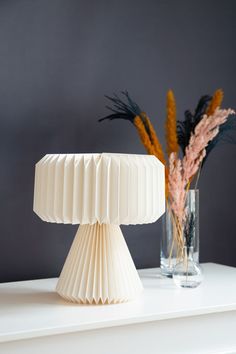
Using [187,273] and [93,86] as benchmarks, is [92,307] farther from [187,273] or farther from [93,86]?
[93,86]

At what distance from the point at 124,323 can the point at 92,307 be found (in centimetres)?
13

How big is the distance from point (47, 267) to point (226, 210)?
0.73 metres

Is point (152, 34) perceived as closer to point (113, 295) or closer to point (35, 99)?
point (35, 99)

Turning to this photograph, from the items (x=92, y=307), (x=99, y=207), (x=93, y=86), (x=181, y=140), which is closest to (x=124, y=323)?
(x=92, y=307)

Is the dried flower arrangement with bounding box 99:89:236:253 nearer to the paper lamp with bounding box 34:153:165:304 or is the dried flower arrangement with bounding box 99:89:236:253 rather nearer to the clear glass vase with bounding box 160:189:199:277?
the clear glass vase with bounding box 160:189:199:277

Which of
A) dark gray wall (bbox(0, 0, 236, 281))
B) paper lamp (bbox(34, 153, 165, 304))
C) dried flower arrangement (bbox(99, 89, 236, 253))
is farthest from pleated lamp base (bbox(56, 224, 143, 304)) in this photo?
dark gray wall (bbox(0, 0, 236, 281))

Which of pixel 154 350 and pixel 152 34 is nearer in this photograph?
pixel 154 350

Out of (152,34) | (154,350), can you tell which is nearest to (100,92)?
(152,34)

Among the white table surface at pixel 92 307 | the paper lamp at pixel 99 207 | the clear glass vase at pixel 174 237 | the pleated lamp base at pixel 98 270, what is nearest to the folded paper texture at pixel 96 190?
the paper lamp at pixel 99 207

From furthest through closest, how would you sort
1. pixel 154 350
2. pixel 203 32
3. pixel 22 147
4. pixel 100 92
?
pixel 203 32 < pixel 100 92 < pixel 22 147 < pixel 154 350

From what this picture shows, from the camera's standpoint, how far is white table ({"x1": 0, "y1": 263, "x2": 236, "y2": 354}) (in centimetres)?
115

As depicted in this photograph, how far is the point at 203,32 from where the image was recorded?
2.01 metres

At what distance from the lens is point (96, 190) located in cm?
125

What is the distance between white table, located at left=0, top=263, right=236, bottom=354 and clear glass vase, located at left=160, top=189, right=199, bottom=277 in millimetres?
173
